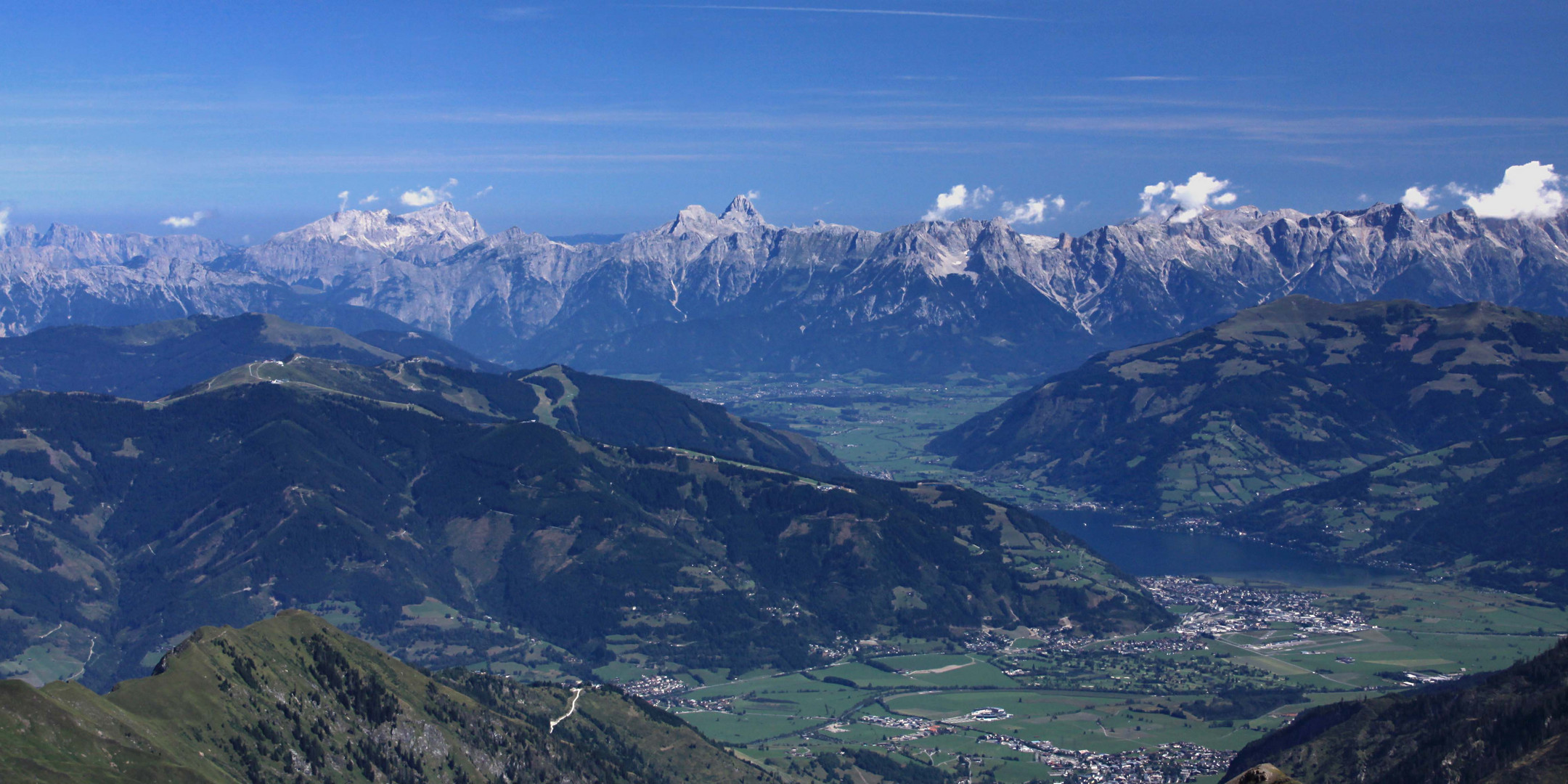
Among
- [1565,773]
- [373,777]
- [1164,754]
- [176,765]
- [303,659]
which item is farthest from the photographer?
[1164,754]

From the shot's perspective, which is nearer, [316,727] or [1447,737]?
[1447,737]

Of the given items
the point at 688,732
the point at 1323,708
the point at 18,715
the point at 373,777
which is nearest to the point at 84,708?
the point at 18,715

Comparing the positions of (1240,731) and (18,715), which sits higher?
(18,715)

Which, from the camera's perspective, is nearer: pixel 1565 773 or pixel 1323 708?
pixel 1565 773

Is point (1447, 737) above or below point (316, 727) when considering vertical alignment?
above

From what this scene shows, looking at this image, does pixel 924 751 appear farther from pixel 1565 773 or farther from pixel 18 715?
pixel 18 715
